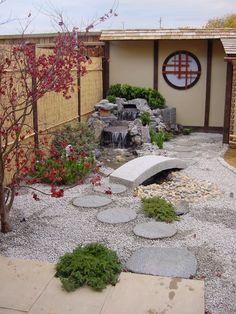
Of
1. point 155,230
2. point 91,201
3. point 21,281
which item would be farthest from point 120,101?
point 21,281

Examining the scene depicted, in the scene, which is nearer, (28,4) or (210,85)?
(28,4)

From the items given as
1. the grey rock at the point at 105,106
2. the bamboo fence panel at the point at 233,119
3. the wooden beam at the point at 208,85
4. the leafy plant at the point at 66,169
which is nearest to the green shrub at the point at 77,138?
the leafy plant at the point at 66,169

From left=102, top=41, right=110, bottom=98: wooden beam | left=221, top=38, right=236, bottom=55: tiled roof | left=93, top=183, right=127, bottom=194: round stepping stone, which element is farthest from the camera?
left=102, top=41, right=110, bottom=98: wooden beam

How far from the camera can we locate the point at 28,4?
5.82 meters

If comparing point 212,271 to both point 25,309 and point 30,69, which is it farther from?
point 30,69

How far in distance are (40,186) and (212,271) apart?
Answer: 3493 millimetres

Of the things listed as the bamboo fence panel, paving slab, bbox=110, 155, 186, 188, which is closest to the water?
the bamboo fence panel

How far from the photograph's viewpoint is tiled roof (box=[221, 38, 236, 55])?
31.6 ft

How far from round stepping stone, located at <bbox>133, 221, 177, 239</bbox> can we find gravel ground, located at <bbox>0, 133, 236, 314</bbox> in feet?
0.25

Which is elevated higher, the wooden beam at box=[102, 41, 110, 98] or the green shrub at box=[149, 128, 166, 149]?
the wooden beam at box=[102, 41, 110, 98]

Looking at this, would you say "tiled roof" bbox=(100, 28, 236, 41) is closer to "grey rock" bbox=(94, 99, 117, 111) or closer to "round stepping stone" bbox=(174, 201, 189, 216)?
"grey rock" bbox=(94, 99, 117, 111)

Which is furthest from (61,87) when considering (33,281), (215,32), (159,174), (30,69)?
(215,32)

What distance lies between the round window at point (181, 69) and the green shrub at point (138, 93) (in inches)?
28.1

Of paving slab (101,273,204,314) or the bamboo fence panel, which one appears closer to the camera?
paving slab (101,273,204,314)
